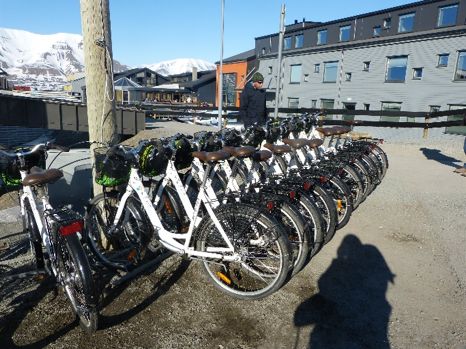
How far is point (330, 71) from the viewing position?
97.4 feet

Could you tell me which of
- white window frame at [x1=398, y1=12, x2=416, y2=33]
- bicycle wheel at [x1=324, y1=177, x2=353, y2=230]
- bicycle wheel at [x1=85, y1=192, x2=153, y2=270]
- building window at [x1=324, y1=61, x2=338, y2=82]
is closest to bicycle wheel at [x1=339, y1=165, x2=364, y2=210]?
bicycle wheel at [x1=324, y1=177, x2=353, y2=230]

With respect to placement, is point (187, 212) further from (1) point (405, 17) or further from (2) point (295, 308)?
(1) point (405, 17)

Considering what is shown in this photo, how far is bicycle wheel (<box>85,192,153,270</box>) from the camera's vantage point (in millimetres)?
3537

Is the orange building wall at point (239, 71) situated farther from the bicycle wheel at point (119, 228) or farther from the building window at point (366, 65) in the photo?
the bicycle wheel at point (119, 228)

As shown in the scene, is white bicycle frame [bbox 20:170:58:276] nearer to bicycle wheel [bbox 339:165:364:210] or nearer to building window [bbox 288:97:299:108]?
bicycle wheel [bbox 339:165:364:210]

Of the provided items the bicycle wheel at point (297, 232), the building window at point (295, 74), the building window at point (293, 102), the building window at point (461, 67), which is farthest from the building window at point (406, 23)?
the bicycle wheel at point (297, 232)

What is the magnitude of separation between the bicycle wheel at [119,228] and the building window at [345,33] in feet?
97.5

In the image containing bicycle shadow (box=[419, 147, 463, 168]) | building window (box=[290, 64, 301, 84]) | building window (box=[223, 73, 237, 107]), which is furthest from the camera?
building window (box=[223, 73, 237, 107])

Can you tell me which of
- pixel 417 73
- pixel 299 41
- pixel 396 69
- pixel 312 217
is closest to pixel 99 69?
pixel 312 217

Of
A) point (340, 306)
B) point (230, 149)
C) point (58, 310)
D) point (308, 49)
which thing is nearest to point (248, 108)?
point (230, 149)

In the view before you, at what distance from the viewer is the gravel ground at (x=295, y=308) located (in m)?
2.71

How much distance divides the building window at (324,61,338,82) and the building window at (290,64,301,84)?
128 inches

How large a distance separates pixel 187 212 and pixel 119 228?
2.46 feet

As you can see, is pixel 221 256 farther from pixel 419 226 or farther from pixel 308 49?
pixel 308 49
